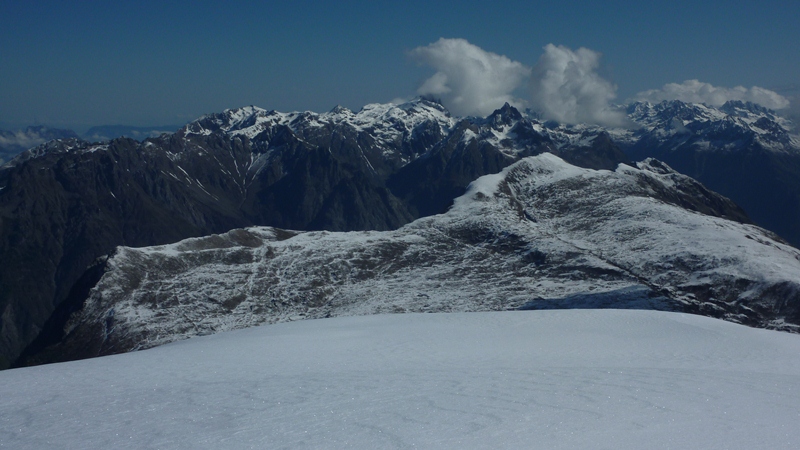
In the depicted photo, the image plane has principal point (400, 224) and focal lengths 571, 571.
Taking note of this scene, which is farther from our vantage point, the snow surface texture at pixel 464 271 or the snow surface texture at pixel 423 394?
the snow surface texture at pixel 464 271

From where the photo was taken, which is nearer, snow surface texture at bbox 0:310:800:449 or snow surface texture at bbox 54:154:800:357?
snow surface texture at bbox 0:310:800:449

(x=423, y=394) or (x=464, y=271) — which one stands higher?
(x=423, y=394)

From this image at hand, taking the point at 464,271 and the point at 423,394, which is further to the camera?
the point at 464,271

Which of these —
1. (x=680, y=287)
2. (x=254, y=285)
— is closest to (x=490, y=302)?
(x=680, y=287)
